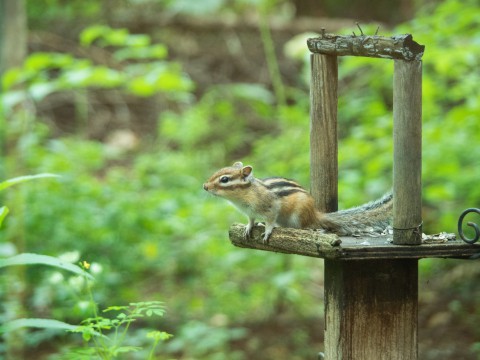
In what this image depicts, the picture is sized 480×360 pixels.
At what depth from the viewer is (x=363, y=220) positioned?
306 centimetres

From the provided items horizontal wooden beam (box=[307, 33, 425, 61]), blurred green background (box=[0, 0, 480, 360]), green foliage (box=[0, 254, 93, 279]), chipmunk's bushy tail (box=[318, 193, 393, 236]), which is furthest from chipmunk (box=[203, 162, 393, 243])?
green foliage (box=[0, 254, 93, 279])

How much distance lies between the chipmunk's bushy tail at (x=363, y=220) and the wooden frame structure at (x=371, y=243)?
89mm

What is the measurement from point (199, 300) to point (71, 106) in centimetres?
468

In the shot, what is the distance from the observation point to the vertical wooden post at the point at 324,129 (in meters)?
3.26

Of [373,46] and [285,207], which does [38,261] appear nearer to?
[285,207]

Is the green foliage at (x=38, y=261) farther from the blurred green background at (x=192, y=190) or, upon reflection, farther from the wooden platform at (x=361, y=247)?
the wooden platform at (x=361, y=247)

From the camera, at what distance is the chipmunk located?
121 inches

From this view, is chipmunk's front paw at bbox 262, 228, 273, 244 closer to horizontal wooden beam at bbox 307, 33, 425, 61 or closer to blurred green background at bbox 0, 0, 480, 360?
blurred green background at bbox 0, 0, 480, 360

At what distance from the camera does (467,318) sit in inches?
233

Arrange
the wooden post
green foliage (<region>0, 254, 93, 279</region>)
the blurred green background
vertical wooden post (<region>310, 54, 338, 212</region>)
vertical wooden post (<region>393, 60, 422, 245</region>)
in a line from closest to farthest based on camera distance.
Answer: green foliage (<region>0, 254, 93, 279</region>), vertical wooden post (<region>393, 60, 422, 245</region>), the wooden post, vertical wooden post (<region>310, 54, 338, 212</region>), the blurred green background

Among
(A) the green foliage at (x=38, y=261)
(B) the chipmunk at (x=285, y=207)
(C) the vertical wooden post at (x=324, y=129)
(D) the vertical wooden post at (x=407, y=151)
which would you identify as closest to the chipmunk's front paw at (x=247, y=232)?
(B) the chipmunk at (x=285, y=207)

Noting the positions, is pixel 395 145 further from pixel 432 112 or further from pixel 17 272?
pixel 432 112

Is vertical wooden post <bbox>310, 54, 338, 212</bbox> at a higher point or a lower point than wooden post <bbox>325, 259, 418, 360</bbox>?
higher

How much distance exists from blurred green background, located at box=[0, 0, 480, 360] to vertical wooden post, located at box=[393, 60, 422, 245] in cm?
99
